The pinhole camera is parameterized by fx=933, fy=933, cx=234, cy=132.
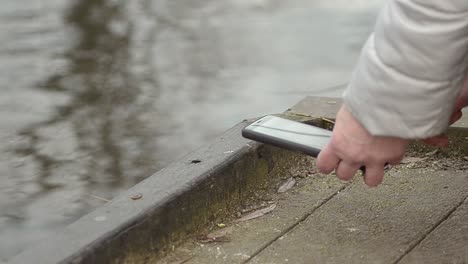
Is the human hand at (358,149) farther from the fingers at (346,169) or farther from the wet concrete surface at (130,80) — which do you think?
the wet concrete surface at (130,80)

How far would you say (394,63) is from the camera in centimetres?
153

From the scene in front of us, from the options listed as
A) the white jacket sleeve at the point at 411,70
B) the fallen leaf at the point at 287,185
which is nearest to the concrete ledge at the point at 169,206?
the fallen leaf at the point at 287,185

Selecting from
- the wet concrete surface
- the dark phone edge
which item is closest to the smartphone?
the dark phone edge

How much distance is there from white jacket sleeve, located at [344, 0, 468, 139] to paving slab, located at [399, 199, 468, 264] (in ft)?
1.43

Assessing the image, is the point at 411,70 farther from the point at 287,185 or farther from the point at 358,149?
the point at 287,185

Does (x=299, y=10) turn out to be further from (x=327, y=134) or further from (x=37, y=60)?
(x=327, y=134)

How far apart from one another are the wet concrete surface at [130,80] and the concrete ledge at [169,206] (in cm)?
62

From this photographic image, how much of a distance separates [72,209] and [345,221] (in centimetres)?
94

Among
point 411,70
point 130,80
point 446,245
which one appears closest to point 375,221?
point 446,245

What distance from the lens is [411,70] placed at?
1.53 metres

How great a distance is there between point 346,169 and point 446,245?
0.44 m

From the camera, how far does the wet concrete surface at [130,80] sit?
2.96m

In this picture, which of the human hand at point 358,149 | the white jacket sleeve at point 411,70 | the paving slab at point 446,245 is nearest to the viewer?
the white jacket sleeve at point 411,70

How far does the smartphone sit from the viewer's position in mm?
1898
